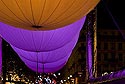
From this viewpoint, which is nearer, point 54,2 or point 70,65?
point 54,2

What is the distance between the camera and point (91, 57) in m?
5.02

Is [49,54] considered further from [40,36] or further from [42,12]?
[42,12]

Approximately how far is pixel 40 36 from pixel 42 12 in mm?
1976

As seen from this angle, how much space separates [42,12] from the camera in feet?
8.89

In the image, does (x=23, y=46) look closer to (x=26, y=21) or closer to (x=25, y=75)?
(x=26, y=21)

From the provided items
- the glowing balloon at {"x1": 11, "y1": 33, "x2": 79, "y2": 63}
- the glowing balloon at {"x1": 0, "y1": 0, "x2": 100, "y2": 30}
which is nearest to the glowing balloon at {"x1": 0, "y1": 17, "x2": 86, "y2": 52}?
the glowing balloon at {"x1": 11, "y1": 33, "x2": 79, "y2": 63}

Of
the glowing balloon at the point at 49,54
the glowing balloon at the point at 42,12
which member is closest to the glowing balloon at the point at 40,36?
the glowing balloon at the point at 49,54

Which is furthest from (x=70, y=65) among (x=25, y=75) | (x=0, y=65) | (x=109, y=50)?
(x=0, y=65)

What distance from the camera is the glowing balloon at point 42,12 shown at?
2.65 meters

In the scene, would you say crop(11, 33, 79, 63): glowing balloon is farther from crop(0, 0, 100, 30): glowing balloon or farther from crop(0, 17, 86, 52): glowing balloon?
crop(0, 0, 100, 30): glowing balloon

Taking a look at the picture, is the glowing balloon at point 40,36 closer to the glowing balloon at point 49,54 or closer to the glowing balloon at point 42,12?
the glowing balloon at point 49,54

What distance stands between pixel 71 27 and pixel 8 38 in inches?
40.3

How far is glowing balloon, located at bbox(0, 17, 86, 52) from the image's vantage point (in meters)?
4.61

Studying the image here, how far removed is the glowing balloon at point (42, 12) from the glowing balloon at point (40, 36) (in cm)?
145
